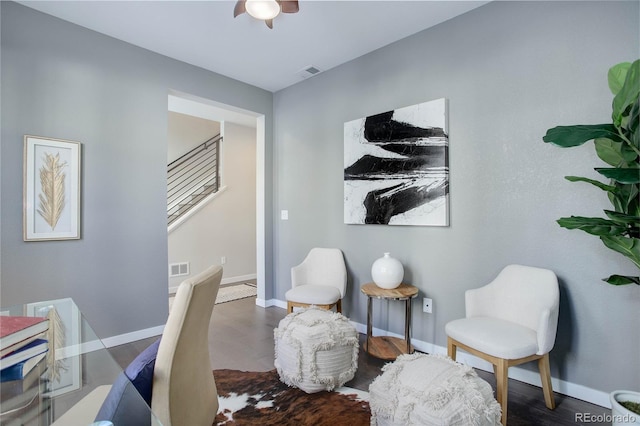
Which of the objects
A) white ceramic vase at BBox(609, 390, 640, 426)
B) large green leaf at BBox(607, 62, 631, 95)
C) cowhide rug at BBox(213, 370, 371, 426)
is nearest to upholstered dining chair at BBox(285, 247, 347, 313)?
cowhide rug at BBox(213, 370, 371, 426)

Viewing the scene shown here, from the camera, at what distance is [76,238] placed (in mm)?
2670

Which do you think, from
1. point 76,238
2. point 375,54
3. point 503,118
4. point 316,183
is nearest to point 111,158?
point 76,238

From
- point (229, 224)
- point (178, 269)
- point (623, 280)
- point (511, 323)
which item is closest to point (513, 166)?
point (623, 280)

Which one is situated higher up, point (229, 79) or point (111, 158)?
point (229, 79)

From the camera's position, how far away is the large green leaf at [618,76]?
157 centimetres

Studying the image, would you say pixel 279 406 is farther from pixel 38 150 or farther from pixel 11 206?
pixel 38 150

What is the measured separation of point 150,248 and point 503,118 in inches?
131

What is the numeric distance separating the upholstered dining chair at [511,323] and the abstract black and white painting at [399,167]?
2.08 ft

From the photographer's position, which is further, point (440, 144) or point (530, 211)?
point (440, 144)

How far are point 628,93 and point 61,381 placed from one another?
2660 millimetres

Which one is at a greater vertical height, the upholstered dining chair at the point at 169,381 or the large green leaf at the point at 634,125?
the large green leaf at the point at 634,125

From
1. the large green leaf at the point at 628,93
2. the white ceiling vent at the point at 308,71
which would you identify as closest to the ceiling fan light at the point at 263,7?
the white ceiling vent at the point at 308,71

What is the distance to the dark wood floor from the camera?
1.87 meters

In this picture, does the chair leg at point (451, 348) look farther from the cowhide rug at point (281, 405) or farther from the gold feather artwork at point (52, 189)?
the gold feather artwork at point (52, 189)
